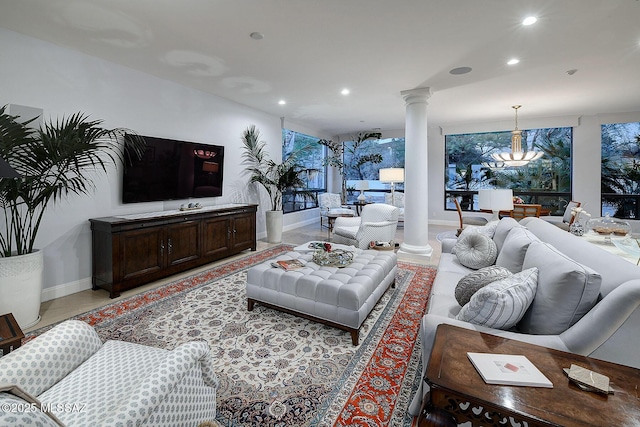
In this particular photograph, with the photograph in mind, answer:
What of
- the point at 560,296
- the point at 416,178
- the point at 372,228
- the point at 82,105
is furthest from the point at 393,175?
the point at 82,105

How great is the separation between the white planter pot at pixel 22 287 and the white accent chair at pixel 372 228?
3.63m

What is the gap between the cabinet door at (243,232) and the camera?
15.7 ft

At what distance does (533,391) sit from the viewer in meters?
0.94

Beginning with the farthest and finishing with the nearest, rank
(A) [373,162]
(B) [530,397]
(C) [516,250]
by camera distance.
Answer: (A) [373,162] → (C) [516,250] → (B) [530,397]

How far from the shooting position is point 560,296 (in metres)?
1.36

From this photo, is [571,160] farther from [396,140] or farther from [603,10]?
[603,10]

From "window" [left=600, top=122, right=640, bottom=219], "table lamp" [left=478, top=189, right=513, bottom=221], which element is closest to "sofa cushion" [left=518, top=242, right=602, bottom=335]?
"table lamp" [left=478, top=189, right=513, bottom=221]

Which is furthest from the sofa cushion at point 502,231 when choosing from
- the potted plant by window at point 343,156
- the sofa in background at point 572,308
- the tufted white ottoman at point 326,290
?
the potted plant by window at point 343,156

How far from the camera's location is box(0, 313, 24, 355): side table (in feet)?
4.58

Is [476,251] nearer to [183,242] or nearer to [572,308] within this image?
[572,308]

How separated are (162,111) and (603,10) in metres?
4.89

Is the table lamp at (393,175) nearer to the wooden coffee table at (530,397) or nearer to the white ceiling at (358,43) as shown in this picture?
the white ceiling at (358,43)

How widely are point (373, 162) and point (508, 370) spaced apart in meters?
8.02

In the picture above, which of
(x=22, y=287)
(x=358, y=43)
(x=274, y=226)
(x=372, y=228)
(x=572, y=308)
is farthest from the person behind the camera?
(x=274, y=226)
